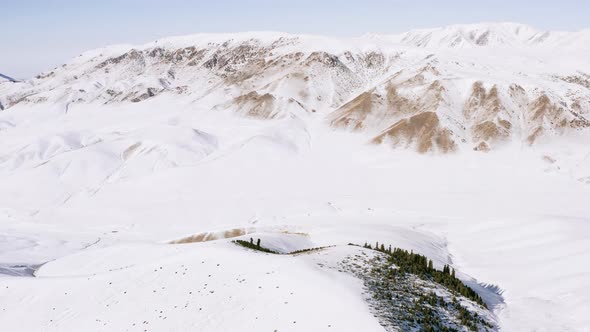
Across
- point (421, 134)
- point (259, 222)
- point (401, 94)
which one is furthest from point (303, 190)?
point (401, 94)

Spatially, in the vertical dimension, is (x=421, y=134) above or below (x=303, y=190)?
above

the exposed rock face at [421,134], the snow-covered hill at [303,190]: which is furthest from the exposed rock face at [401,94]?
the snow-covered hill at [303,190]

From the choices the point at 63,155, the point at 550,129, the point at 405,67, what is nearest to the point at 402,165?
the point at 550,129

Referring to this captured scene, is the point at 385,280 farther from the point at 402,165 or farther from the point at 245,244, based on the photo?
the point at 402,165

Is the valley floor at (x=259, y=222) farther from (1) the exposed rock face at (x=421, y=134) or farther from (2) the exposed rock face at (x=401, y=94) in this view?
(2) the exposed rock face at (x=401, y=94)

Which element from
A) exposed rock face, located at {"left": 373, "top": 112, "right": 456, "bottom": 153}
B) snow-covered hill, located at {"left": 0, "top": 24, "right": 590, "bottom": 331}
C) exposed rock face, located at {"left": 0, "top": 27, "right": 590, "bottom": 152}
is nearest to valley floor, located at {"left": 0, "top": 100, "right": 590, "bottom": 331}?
snow-covered hill, located at {"left": 0, "top": 24, "right": 590, "bottom": 331}

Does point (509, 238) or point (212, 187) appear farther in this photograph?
point (212, 187)

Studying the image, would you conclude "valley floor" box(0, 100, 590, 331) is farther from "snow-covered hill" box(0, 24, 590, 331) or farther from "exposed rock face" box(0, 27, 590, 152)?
"exposed rock face" box(0, 27, 590, 152)

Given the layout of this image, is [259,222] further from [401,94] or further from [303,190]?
[401,94]

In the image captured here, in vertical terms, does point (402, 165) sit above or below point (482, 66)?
below
